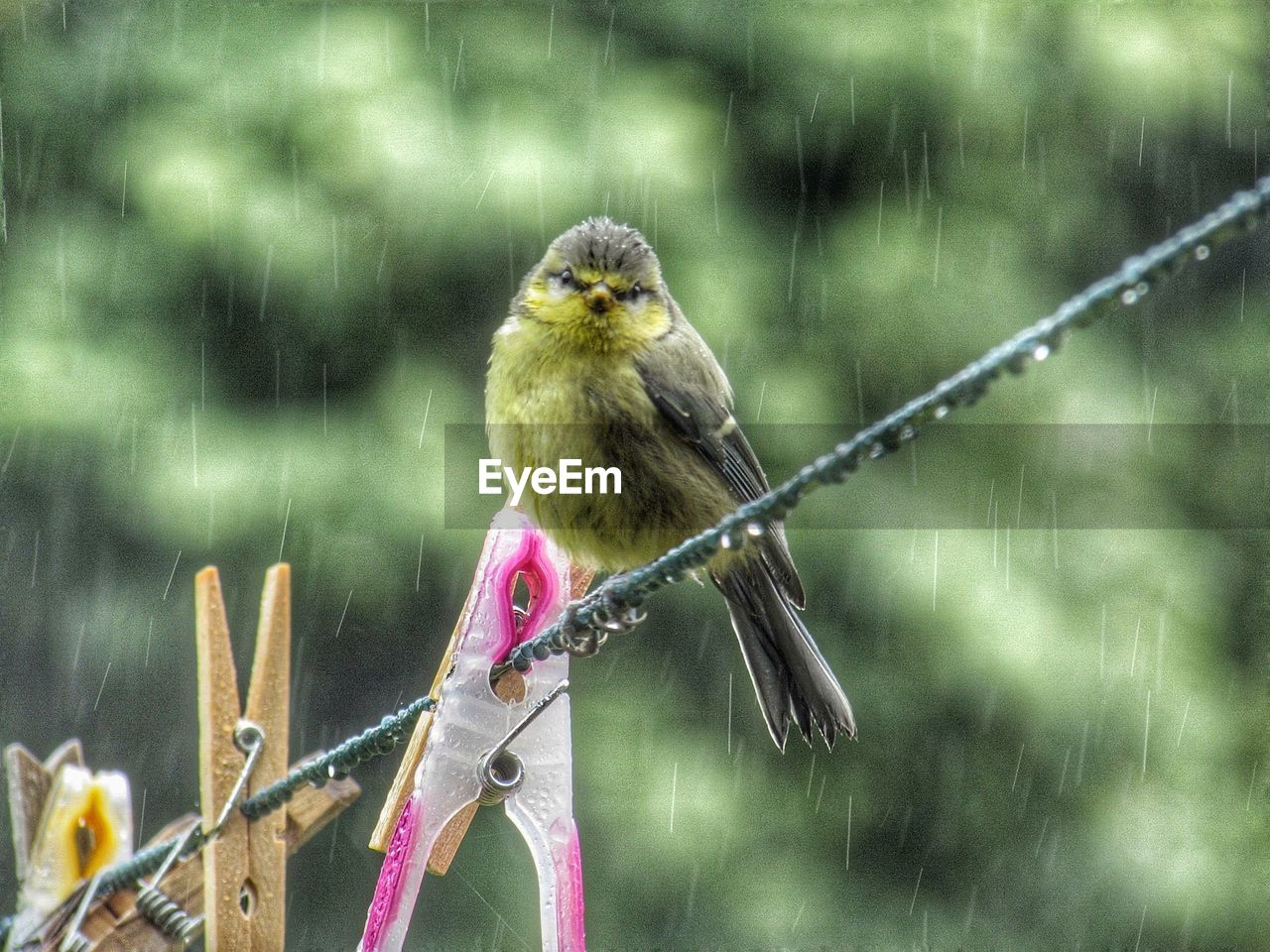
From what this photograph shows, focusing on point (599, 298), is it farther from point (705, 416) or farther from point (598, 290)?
point (705, 416)

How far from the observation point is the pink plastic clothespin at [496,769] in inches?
66.6

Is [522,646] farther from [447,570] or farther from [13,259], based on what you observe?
[13,259]

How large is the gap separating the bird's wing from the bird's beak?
0.42 ft

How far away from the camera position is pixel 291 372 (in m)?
3.73

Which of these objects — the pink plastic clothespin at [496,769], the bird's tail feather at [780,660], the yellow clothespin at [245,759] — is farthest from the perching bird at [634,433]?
the yellow clothespin at [245,759]

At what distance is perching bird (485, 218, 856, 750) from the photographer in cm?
258

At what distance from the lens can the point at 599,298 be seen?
2641 millimetres

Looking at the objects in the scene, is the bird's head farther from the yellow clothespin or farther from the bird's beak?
the yellow clothespin

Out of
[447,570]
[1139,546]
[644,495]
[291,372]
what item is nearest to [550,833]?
[644,495]

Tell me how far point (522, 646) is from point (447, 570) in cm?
185

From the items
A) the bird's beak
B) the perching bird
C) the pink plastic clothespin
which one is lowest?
the pink plastic clothespin

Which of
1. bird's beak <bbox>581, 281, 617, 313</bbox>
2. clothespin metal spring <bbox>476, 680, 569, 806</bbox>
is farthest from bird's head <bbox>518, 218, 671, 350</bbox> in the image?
clothespin metal spring <bbox>476, 680, 569, 806</bbox>

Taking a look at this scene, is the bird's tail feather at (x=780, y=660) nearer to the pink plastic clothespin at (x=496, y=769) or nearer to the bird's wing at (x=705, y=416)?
the bird's wing at (x=705, y=416)

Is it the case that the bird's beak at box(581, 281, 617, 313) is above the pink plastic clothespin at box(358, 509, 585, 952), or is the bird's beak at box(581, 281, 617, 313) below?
above
